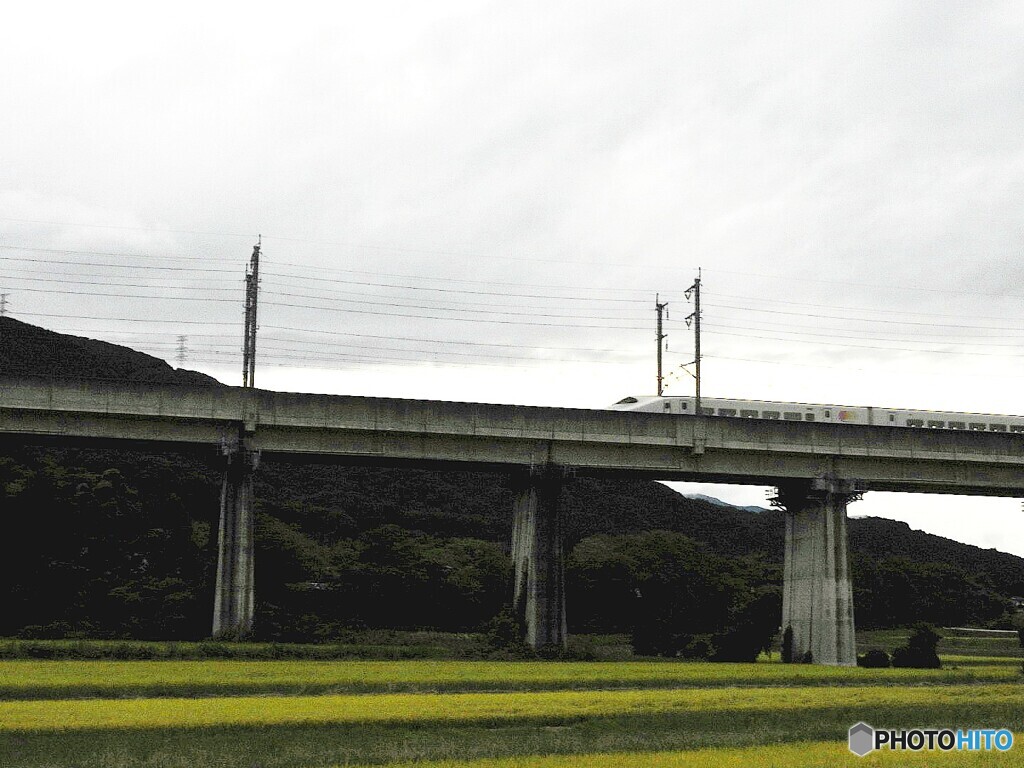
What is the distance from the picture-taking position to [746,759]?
23.2 m

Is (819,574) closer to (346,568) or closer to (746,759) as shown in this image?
(746,759)

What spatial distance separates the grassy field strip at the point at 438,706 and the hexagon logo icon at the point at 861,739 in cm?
448

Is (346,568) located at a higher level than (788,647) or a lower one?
higher

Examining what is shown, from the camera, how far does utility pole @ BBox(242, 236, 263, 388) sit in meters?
53.0

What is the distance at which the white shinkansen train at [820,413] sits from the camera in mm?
62562

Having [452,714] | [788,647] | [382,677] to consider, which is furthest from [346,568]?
[452,714]

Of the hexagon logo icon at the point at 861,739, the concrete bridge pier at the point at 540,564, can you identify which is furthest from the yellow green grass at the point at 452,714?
the concrete bridge pier at the point at 540,564

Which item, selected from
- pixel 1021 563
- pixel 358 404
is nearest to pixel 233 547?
pixel 358 404

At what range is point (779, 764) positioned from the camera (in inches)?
883

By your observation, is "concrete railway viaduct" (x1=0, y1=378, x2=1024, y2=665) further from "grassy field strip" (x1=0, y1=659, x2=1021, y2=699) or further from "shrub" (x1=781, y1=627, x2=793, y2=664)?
"grassy field strip" (x1=0, y1=659, x2=1021, y2=699)

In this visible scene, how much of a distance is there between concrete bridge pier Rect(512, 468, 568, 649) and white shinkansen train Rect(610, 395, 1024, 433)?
8.37 metres

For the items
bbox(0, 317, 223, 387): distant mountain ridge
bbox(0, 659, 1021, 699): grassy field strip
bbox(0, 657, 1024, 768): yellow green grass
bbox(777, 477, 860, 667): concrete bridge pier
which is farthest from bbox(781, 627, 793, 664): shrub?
bbox(0, 317, 223, 387): distant mountain ridge

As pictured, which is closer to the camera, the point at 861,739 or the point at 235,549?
the point at 861,739

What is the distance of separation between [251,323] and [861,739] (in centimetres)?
3549
